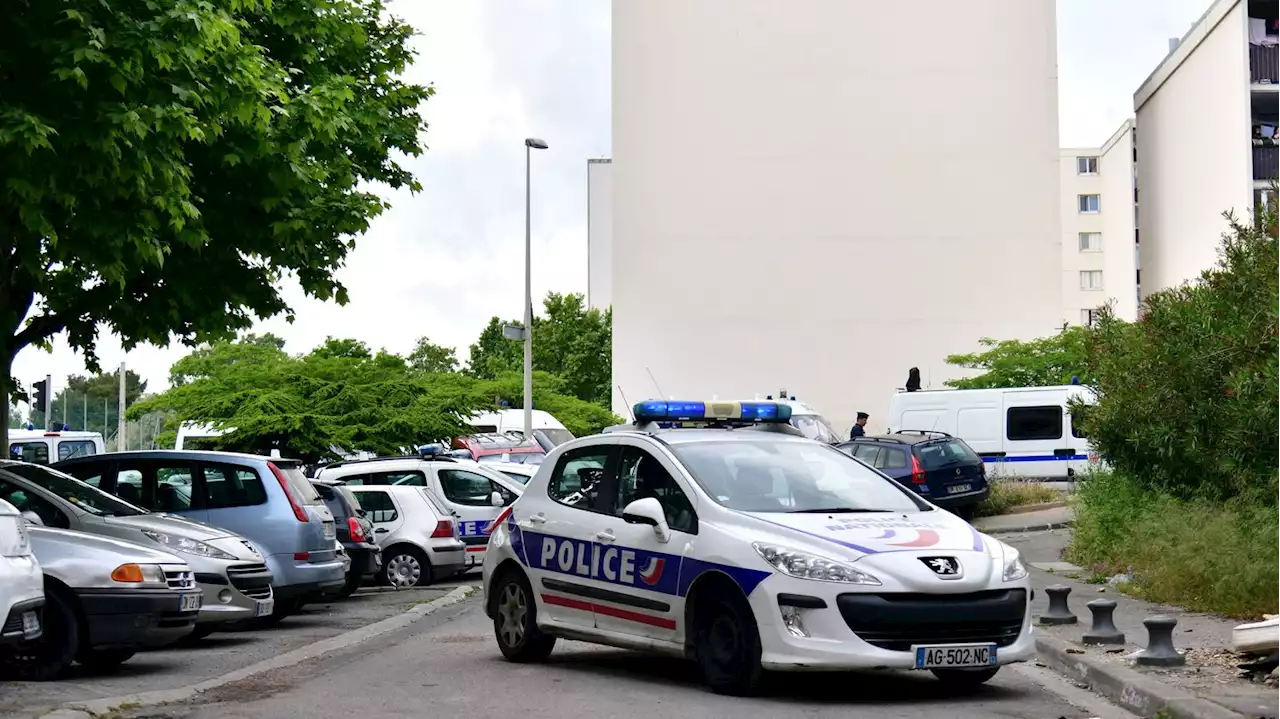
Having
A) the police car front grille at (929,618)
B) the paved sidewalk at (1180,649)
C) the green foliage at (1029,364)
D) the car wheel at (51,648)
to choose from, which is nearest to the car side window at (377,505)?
the paved sidewalk at (1180,649)

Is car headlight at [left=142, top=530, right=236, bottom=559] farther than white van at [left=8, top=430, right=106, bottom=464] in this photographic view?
No

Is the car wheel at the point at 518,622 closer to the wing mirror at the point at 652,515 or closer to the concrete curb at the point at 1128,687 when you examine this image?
the wing mirror at the point at 652,515

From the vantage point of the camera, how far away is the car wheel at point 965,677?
9.83 m

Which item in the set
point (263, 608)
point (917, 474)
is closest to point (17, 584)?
point (263, 608)

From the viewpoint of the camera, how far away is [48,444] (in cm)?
3322

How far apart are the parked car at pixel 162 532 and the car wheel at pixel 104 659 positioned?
1055mm

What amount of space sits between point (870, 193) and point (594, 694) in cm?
5423

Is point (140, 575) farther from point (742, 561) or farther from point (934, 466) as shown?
point (934, 466)

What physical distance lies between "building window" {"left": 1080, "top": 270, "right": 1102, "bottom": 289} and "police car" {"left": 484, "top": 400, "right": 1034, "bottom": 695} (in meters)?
80.7

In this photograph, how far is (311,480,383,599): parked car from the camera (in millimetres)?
18078

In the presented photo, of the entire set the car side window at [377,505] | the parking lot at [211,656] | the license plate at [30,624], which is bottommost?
the parking lot at [211,656]

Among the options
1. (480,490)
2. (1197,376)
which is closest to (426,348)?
(480,490)

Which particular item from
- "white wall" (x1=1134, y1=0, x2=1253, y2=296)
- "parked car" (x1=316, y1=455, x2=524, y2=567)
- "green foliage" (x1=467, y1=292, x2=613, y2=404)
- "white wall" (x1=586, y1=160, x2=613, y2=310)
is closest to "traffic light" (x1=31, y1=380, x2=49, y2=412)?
"parked car" (x1=316, y1=455, x2=524, y2=567)

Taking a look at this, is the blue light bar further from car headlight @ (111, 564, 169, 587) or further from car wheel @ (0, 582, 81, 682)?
car wheel @ (0, 582, 81, 682)
